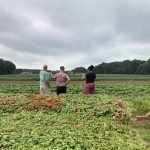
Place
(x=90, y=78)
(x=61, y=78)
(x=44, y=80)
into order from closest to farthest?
(x=61, y=78) < (x=44, y=80) < (x=90, y=78)

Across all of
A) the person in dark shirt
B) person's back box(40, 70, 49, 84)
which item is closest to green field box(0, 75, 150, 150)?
person's back box(40, 70, 49, 84)

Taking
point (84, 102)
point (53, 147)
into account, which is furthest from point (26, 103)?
point (53, 147)

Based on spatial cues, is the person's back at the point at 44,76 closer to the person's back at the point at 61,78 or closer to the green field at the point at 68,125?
the person's back at the point at 61,78

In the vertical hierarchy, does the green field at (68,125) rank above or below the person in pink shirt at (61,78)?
below

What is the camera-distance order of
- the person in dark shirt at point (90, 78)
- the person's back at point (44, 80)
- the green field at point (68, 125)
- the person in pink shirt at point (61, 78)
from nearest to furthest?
the green field at point (68, 125) < the person in pink shirt at point (61, 78) < the person's back at point (44, 80) < the person in dark shirt at point (90, 78)

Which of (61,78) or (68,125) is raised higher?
(61,78)

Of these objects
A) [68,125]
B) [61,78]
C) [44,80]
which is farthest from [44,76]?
[68,125]

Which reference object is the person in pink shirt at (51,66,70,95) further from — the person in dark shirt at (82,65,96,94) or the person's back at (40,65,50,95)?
the person in dark shirt at (82,65,96,94)

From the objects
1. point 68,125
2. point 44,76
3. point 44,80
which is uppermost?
point 44,76

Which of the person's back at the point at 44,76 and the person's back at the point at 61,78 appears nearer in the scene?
the person's back at the point at 61,78

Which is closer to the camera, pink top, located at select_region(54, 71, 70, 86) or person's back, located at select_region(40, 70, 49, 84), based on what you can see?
pink top, located at select_region(54, 71, 70, 86)

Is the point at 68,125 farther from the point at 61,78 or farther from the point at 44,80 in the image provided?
the point at 44,80

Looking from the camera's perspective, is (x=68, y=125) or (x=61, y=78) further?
(x=61, y=78)

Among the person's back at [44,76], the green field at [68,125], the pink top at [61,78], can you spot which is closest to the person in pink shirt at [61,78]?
the pink top at [61,78]
